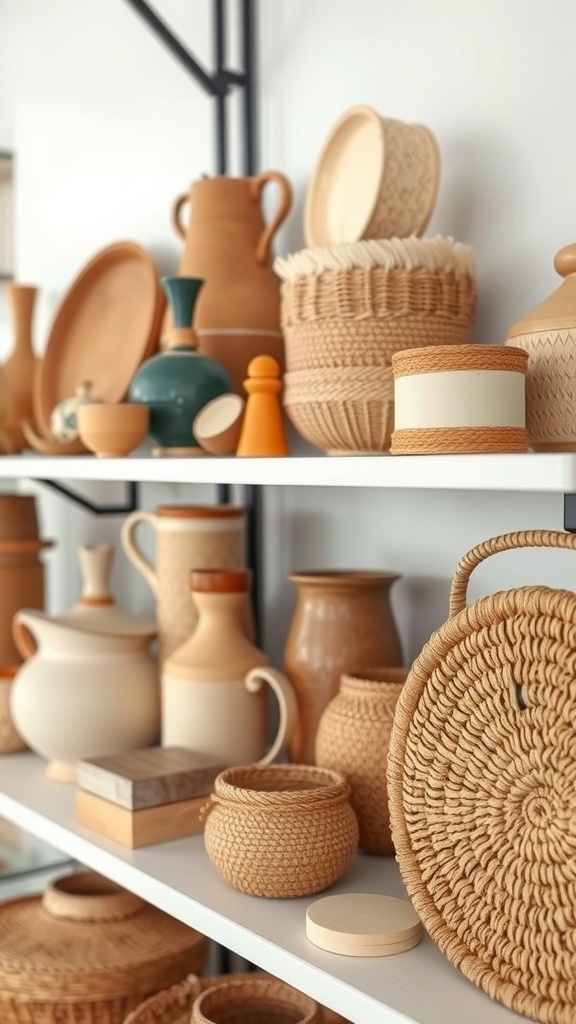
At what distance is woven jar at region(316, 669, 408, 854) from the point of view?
96 cm

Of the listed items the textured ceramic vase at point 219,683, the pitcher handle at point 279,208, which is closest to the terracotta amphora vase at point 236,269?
the pitcher handle at point 279,208

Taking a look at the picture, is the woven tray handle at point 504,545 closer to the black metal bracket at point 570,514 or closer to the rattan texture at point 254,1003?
the black metal bracket at point 570,514

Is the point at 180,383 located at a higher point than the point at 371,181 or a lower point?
lower

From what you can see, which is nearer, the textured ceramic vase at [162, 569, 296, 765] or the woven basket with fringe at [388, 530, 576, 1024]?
the woven basket with fringe at [388, 530, 576, 1024]

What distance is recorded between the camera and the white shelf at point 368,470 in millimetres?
667

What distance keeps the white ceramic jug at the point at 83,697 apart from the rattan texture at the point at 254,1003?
0.29 meters

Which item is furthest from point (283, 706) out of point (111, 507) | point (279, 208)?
point (111, 507)

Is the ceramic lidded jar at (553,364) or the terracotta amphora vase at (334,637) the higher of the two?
the ceramic lidded jar at (553,364)

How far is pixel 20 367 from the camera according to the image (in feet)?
5.08

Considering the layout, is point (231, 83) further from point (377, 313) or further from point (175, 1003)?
point (175, 1003)

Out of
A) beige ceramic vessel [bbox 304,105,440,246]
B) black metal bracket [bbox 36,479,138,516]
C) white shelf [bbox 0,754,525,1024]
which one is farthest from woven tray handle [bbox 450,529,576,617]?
black metal bracket [bbox 36,479,138,516]

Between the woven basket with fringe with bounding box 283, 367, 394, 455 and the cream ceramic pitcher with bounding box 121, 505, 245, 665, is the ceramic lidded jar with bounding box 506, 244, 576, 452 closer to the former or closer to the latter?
the woven basket with fringe with bounding box 283, 367, 394, 455

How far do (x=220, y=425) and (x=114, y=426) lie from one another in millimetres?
114

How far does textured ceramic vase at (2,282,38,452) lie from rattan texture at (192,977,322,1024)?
0.77 metres
